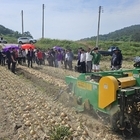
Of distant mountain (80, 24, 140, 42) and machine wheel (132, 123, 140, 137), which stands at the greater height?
distant mountain (80, 24, 140, 42)

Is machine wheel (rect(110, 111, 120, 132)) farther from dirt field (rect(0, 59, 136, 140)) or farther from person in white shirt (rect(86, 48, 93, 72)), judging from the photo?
person in white shirt (rect(86, 48, 93, 72))

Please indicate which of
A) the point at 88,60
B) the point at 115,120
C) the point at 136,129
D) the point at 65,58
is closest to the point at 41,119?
the point at 115,120

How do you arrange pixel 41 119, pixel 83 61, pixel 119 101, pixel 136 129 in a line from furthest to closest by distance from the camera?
pixel 83 61 < pixel 41 119 < pixel 136 129 < pixel 119 101

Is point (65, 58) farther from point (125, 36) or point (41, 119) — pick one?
point (125, 36)

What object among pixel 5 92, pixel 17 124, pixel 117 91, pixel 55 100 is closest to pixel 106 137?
pixel 117 91

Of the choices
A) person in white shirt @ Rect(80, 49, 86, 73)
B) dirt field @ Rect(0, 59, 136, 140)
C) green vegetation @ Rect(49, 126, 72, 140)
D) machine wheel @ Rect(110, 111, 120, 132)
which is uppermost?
person in white shirt @ Rect(80, 49, 86, 73)

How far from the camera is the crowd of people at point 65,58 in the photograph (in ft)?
37.3

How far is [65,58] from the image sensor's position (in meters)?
16.8

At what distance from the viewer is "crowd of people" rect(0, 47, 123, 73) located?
11377mm

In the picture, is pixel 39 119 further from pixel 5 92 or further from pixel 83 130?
pixel 5 92

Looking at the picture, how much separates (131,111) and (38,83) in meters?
6.61

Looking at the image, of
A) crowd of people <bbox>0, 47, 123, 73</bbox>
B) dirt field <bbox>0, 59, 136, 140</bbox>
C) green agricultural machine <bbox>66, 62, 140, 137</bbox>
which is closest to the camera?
green agricultural machine <bbox>66, 62, 140, 137</bbox>

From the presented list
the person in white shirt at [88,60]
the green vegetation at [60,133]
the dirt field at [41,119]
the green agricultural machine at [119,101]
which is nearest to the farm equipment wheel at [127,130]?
the green agricultural machine at [119,101]

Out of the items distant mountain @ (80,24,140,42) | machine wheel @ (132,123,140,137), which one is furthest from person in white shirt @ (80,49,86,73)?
distant mountain @ (80,24,140,42)
